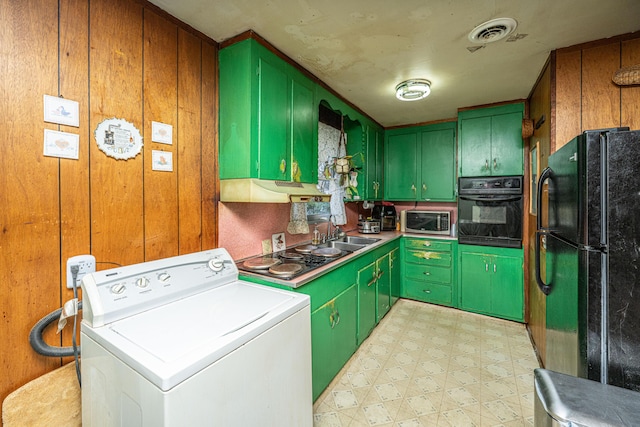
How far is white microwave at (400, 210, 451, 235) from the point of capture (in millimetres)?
3500

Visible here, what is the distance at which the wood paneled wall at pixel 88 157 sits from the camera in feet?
3.49

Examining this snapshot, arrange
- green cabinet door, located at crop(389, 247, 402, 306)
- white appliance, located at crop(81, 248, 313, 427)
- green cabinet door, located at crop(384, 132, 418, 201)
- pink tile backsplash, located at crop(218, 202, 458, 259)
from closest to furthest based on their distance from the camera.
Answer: white appliance, located at crop(81, 248, 313, 427) < pink tile backsplash, located at crop(218, 202, 458, 259) < green cabinet door, located at crop(389, 247, 402, 306) < green cabinet door, located at crop(384, 132, 418, 201)

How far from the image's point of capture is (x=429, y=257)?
3.42 meters

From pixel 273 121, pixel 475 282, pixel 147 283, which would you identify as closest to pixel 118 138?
pixel 147 283

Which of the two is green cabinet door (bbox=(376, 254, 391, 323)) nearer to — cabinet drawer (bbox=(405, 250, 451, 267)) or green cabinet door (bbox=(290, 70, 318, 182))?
cabinet drawer (bbox=(405, 250, 451, 267))

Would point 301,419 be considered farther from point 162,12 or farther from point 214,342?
point 162,12

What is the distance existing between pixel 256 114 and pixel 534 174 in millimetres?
2611

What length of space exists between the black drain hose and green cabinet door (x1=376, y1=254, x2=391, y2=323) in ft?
7.64

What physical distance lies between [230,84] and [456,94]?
7.21 feet

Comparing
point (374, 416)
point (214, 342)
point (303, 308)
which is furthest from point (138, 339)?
point (374, 416)

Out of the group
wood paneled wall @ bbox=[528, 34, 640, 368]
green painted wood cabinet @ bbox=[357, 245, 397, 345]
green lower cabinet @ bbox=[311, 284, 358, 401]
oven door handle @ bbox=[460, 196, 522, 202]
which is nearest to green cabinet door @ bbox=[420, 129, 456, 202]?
oven door handle @ bbox=[460, 196, 522, 202]

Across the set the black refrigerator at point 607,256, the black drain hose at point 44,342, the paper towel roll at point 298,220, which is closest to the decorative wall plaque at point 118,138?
the black drain hose at point 44,342

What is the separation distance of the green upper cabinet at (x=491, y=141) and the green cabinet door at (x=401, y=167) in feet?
2.11

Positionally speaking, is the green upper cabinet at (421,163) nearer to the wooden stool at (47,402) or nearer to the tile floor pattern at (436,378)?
the tile floor pattern at (436,378)
